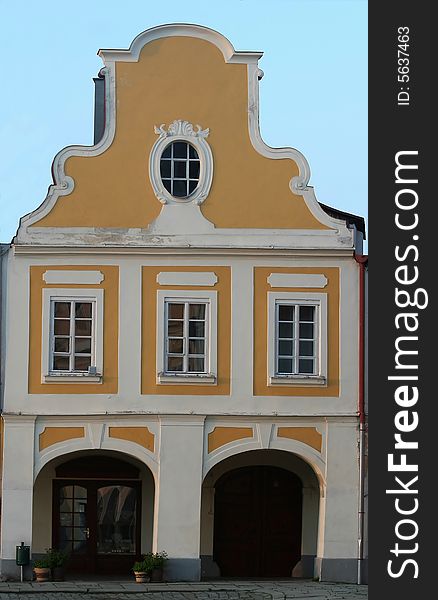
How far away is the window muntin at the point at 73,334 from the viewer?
25.4 meters

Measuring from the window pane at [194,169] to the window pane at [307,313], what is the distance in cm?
299

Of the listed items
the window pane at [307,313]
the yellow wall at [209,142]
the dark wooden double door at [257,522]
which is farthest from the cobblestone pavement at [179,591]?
the yellow wall at [209,142]

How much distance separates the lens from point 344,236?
1011 inches

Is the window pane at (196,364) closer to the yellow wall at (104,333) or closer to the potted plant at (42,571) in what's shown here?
the yellow wall at (104,333)

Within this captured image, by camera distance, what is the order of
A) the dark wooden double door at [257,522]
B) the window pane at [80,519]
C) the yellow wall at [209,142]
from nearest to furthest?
the yellow wall at [209,142] → the window pane at [80,519] → the dark wooden double door at [257,522]

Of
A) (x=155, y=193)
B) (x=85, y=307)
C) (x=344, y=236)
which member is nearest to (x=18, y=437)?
(x=85, y=307)

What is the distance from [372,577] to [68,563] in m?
11.8

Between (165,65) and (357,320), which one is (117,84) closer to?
(165,65)

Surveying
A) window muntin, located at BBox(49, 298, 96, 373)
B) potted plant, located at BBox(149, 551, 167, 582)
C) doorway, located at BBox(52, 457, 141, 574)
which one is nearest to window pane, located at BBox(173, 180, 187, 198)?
window muntin, located at BBox(49, 298, 96, 373)

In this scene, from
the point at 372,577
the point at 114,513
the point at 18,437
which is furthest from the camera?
the point at 114,513

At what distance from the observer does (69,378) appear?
25219mm

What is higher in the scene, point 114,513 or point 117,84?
point 117,84

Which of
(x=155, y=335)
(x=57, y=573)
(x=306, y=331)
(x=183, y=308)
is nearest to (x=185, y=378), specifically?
(x=155, y=335)

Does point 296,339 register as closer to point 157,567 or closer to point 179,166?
point 179,166
